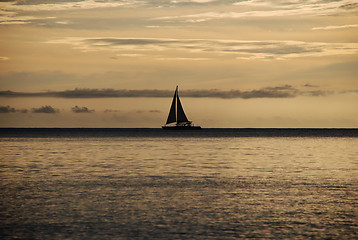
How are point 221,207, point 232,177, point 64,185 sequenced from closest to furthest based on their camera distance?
point 221,207 < point 64,185 < point 232,177

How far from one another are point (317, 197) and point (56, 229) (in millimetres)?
18772

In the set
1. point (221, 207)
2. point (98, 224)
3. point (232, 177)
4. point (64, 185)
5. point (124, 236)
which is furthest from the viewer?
point (232, 177)

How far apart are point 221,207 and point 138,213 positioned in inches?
213

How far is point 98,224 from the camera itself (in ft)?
81.9

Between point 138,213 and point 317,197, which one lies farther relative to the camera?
point 317,197

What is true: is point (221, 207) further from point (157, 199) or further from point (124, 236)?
point (124, 236)

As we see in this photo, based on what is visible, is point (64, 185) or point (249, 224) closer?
point (249, 224)

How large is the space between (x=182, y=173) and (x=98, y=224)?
83.2 feet

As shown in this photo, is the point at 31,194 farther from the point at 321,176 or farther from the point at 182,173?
the point at 321,176

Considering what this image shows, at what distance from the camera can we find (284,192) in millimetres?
36219

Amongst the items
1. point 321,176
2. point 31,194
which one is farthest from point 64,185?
point 321,176

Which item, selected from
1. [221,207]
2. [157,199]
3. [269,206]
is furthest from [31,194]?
[269,206]

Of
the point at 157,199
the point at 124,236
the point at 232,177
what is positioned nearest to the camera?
the point at 124,236

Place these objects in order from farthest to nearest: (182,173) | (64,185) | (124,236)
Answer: (182,173)
(64,185)
(124,236)
